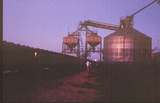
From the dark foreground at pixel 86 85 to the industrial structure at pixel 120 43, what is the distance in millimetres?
182

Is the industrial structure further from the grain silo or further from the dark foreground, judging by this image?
the dark foreground

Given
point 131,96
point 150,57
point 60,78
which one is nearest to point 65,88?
point 60,78

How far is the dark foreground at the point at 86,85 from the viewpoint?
412 centimetres

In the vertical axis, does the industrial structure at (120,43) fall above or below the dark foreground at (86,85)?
above

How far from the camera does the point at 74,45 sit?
5.41 meters

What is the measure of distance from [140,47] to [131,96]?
847 millimetres

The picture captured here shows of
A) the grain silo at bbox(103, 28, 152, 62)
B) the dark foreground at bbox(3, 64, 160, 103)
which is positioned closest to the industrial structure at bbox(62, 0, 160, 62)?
the grain silo at bbox(103, 28, 152, 62)

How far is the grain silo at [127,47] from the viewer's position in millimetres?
4777

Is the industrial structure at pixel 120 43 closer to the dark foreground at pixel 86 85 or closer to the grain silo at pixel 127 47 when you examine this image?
the grain silo at pixel 127 47

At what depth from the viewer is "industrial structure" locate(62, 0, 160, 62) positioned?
4703mm

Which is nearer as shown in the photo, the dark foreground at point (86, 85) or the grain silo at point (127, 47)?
the dark foreground at point (86, 85)

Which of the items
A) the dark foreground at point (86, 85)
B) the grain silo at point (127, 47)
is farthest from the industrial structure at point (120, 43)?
the dark foreground at point (86, 85)

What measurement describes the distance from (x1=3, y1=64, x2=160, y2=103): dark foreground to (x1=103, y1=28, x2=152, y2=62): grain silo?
0.14 meters

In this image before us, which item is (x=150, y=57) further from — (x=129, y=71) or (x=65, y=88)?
(x=65, y=88)
